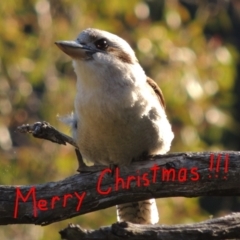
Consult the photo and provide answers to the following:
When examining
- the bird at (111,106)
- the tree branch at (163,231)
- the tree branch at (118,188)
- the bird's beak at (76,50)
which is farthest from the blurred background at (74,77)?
the tree branch at (163,231)

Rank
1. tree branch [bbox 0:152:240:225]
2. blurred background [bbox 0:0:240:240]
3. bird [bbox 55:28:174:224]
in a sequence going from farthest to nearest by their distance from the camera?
blurred background [bbox 0:0:240:240], bird [bbox 55:28:174:224], tree branch [bbox 0:152:240:225]

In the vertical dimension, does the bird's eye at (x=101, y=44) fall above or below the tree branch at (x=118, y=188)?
above

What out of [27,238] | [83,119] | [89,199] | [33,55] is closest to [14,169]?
[27,238]

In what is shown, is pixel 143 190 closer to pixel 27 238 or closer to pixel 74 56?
pixel 74 56

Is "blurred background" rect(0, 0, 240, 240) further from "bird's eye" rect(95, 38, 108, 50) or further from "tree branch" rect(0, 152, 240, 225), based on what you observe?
"tree branch" rect(0, 152, 240, 225)

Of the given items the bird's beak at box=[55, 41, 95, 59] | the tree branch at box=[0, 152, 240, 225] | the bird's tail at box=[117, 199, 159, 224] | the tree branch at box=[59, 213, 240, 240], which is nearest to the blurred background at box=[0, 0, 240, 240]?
the bird's tail at box=[117, 199, 159, 224]

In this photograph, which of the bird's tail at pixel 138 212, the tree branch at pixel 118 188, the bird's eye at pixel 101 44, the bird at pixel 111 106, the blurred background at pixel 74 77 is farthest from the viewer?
the blurred background at pixel 74 77

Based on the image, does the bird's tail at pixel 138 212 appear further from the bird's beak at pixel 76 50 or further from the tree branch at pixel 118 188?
the bird's beak at pixel 76 50
